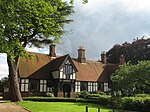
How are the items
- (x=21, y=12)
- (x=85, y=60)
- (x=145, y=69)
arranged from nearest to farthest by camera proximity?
(x=21, y=12)
(x=145, y=69)
(x=85, y=60)

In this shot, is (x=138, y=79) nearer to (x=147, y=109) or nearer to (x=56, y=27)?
(x=147, y=109)

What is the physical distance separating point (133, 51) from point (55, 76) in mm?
26799

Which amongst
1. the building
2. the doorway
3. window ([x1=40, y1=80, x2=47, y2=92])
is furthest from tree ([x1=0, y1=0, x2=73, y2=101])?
the doorway

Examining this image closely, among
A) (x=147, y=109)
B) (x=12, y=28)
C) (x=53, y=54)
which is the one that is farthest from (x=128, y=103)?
(x=53, y=54)

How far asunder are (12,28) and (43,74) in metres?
30.4

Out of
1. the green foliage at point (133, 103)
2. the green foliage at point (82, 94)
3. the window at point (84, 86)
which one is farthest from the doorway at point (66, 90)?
the green foliage at point (133, 103)

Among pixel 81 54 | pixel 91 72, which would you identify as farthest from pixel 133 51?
pixel 81 54

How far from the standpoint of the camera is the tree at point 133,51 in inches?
2549

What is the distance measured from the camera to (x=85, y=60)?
55.0 metres

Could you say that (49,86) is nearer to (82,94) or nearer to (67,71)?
(67,71)

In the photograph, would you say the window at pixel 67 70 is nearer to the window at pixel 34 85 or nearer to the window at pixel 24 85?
the window at pixel 34 85

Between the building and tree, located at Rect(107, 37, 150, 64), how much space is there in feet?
50.1

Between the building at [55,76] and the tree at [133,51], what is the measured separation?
50.1ft

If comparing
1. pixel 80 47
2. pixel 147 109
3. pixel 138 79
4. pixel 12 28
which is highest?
pixel 80 47
